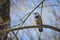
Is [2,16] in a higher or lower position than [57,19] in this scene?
higher

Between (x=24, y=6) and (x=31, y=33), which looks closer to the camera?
(x=31, y=33)

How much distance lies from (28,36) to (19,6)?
0.54 m

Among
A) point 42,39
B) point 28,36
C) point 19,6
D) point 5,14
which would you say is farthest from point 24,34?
point 5,14

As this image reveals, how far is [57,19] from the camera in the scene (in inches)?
117

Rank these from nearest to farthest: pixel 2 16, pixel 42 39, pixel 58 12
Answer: pixel 2 16 < pixel 42 39 < pixel 58 12

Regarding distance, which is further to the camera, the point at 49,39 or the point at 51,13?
the point at 51,13

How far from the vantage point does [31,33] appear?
2961 mm

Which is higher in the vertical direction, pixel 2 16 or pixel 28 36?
pixel 2 16

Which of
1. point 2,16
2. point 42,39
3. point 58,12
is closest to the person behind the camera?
point 2,16

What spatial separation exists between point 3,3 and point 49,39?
998 millimetres

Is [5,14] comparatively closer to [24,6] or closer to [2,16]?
[2,16]

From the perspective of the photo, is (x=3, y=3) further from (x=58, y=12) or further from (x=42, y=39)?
(x=58, y=12)

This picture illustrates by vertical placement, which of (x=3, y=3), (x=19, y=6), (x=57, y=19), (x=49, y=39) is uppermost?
(x=3, y=3)

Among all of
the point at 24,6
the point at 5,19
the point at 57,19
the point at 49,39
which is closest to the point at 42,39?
the point at 49,39
